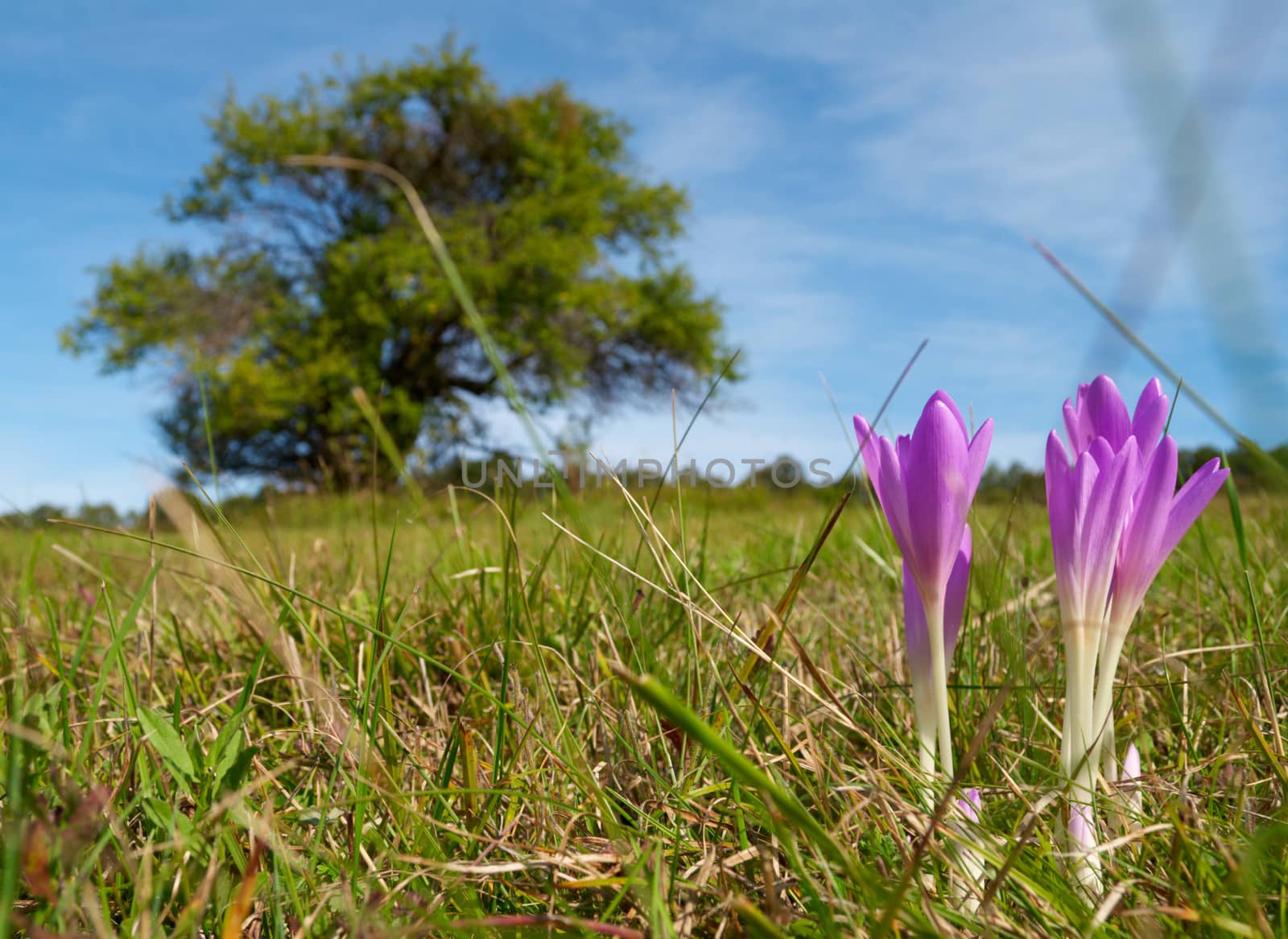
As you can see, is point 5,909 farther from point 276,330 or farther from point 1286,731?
point 276,330

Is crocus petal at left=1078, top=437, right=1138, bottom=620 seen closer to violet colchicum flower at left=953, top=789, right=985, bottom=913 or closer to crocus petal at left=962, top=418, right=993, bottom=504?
crocus petal at left=962, top=418, right=993, bottom=504

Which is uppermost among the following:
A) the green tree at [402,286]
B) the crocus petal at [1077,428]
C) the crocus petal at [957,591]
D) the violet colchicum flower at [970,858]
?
the green tree at [402,286]

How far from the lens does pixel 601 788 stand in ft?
3.67

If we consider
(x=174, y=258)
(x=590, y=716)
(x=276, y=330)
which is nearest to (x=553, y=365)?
(x=276, y=330)

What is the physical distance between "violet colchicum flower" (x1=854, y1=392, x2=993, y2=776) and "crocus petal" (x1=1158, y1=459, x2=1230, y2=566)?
207 mm

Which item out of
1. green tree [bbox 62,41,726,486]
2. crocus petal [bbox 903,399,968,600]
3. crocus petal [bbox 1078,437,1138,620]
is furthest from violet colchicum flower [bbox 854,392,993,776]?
green tree [bbox 62,41,726,486]

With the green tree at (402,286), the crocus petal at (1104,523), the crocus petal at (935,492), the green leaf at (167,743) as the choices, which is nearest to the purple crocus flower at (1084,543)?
the crocus petal at (1104,523)

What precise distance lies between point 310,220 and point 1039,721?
22120 mm

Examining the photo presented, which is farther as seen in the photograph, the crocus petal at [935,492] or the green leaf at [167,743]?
the green leaf at [167,743]

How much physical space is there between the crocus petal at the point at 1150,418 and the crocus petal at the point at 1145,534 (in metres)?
0.03

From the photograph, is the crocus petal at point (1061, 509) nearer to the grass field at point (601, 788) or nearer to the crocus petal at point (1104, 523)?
the crocus petal at point (1104, 523)

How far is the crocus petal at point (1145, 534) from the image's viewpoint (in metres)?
0.86

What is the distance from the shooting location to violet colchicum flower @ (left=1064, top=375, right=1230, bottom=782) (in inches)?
35.1

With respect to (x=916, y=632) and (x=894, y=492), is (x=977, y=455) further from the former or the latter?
(x=916, y=632)
